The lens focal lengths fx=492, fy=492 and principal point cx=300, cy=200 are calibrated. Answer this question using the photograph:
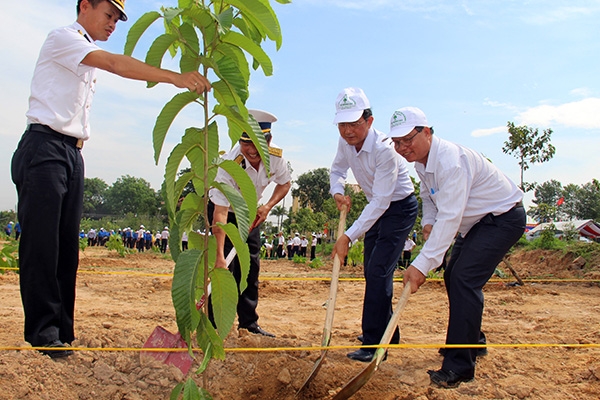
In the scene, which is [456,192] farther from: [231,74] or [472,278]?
[231,74]

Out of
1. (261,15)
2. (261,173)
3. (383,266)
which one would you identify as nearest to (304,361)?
(383,266)

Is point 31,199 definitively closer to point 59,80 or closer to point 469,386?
point 59,80

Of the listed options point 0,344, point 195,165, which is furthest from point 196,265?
point 0,344

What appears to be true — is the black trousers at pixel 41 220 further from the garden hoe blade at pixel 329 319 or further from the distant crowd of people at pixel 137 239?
the distant crowd of people at pixel 137 239

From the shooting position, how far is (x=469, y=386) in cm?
289

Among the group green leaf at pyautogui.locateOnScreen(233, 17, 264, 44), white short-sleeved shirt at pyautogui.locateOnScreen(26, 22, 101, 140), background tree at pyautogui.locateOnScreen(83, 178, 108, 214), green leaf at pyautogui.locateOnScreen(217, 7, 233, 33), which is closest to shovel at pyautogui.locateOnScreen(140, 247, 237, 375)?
white short-sleeved shirt at pyautogui.locateOnScreen(26, 22, 101, 140)

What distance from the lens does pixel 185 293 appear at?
1747mm

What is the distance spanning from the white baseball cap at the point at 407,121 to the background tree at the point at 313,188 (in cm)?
4529

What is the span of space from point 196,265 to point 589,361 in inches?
116

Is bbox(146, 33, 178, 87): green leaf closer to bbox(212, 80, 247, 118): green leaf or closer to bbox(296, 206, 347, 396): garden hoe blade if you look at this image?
bbox(212, 80, 247, 118): green leaf

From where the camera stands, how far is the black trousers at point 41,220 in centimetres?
261

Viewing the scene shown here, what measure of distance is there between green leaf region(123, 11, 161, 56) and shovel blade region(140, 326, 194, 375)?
5.78ft

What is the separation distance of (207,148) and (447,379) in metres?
2.05

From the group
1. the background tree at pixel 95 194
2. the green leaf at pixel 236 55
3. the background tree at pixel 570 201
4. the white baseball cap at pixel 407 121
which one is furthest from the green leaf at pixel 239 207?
the background tree at pixel 95 194
